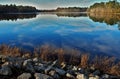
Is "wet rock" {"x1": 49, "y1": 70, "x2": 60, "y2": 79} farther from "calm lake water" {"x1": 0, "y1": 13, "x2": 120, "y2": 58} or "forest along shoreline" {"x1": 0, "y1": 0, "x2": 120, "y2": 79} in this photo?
"calm lake water" {"x1": 0, "y1": 13, "x2": 120, "y2": 58}

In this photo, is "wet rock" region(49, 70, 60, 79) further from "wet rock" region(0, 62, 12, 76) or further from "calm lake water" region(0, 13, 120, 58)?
"calm lake water" region(0, 13, 120, 58)

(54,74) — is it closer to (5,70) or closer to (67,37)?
(5,70)

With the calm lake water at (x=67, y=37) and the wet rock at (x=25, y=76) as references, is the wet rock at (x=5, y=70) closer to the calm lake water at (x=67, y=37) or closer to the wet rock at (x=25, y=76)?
the wet rock at (x=25, y=76)

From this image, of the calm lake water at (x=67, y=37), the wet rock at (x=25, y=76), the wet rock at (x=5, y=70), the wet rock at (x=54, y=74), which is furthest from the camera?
the calm lake water at (x=67, y=37)

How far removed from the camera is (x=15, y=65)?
12484mm

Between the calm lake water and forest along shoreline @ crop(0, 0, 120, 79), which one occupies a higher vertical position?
forest along shoreline @ crop(0, 0, 120, 79)

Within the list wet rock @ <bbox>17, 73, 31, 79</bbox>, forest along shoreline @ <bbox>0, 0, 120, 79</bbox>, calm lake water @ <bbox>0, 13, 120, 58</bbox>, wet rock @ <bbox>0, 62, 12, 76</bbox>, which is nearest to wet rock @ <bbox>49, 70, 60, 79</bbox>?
forest along shoreline @ <bbox>0, 0, 120, 79</bbox>

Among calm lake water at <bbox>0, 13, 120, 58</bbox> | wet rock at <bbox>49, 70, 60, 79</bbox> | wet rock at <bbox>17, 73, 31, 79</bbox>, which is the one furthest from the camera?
calm lake water at <bbox>0, 13, 120, 58</bbox>

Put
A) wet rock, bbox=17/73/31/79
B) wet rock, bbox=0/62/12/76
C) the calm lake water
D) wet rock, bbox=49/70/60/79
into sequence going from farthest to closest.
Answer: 1. the calm lake water
2. wet rock, bbox=49/70/60/79
3. wet rock, bbox=0/62/12/76
4. wet rock, bbox=17/73/31/79

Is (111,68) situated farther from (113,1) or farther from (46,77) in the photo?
(113,1)

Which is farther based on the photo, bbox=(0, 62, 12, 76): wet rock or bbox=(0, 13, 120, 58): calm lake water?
bbox=(0, 13, 120, 58): calm lake water

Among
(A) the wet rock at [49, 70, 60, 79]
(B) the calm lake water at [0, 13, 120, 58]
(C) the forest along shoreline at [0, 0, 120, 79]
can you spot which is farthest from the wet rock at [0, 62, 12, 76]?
(B) the calm lake water at [0, 13, 120, 58]

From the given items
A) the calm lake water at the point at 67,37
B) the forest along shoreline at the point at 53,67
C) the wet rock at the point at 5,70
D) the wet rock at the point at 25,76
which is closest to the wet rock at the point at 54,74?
the forest along shoreline at the point at 53,67

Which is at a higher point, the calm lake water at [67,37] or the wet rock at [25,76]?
the wet rock at [25,76]
